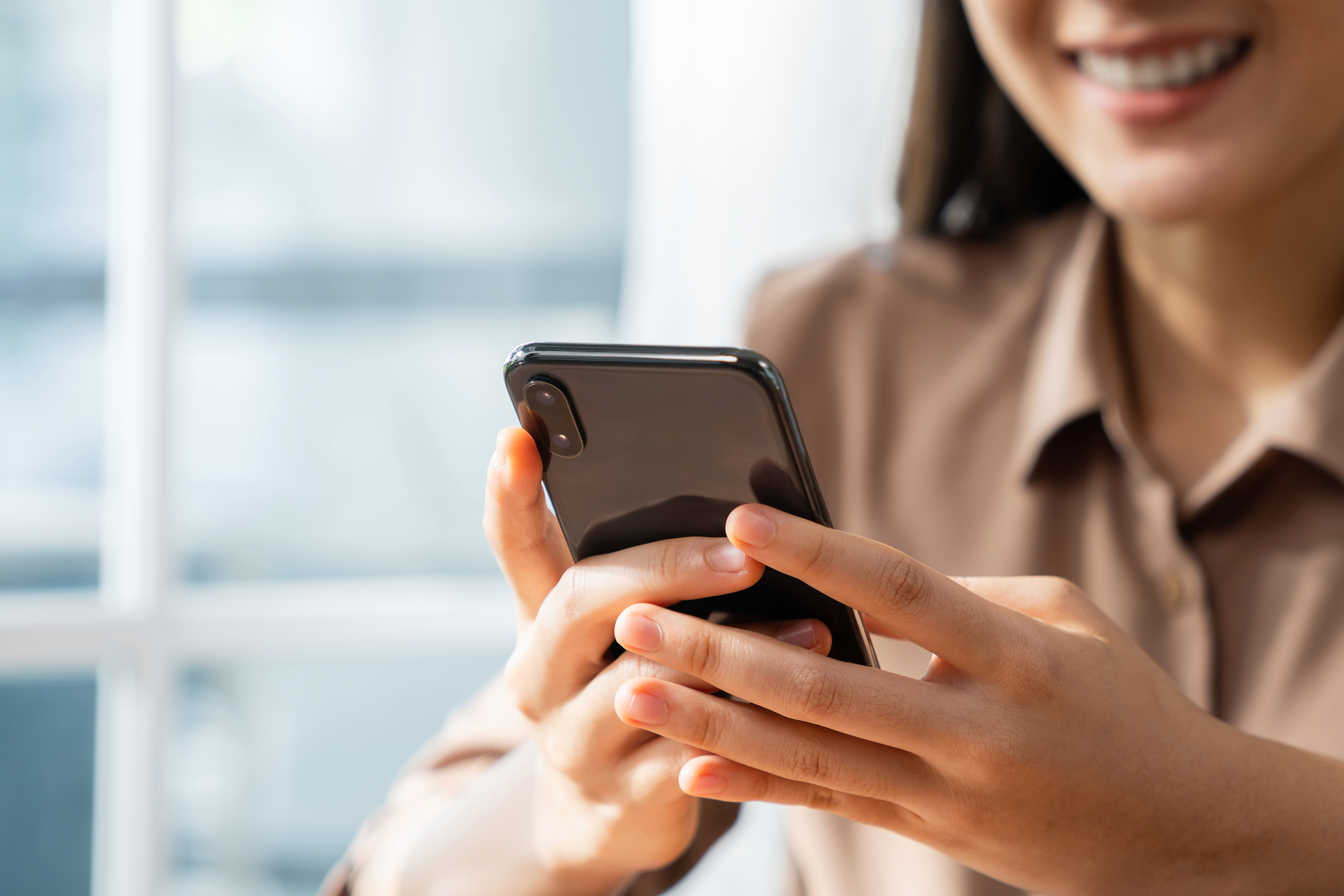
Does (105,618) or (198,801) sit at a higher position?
(105,618)

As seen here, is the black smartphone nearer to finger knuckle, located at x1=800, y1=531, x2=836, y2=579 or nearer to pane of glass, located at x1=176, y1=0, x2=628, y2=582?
finger knuckle, located at x1=800, y1=531, x2=836, y2=579

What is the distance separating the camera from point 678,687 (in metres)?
0.46

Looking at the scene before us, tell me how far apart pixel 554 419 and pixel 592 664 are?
0.13 meters

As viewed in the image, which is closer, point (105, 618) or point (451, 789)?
point (451, 789)

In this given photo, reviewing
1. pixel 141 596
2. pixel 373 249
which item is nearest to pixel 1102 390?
pixel 373 249

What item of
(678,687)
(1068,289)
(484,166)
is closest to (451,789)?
(678,687)

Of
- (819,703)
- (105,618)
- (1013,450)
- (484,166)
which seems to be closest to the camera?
(819,703)

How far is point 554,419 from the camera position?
480mm

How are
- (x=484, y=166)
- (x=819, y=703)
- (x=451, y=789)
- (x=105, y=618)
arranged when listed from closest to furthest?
(x=819, y=703), (x=451, y=789), (x=105, y=618), (x=484, y=166)

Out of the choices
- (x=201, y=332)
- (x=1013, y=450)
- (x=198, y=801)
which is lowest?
(x=198, y=801)

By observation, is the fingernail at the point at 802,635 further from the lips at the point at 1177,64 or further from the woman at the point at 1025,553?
the lips at the point at 1177,64

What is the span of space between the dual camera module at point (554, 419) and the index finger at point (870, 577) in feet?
0.32

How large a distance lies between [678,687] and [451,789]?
1.32ft

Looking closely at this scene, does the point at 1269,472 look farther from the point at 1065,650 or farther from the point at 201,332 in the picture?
the point at 201,332
